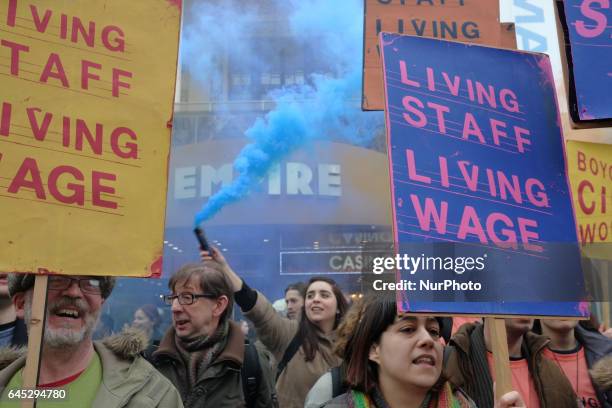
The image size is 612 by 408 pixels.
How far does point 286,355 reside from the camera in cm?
337

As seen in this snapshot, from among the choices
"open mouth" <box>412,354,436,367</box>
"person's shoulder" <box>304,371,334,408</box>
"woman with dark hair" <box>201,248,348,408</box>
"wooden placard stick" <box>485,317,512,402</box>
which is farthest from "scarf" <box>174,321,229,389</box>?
"wooden placard stick" <box>485,317,512,402</box>

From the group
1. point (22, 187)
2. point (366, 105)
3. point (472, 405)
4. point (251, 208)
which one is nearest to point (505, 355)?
point (472, 405)

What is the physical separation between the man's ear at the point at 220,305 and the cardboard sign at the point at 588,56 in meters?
1.68

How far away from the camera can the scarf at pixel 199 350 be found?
2.59 m

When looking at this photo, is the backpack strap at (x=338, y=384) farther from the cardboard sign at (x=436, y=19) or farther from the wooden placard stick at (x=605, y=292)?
the cardboard sign at (x=436, y=19)

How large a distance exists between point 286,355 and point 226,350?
804 millimetres

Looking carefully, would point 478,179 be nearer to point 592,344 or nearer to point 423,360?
point 423,360

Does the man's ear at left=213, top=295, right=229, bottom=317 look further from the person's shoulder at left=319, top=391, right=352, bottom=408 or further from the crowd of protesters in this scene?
the person's shoulder at left=319, top=391, right=352, bottom=408

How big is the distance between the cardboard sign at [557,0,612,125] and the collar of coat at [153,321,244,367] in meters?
1.66

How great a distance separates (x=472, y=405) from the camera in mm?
1891

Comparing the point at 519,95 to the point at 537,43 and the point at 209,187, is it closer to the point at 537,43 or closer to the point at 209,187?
the point at 537,43

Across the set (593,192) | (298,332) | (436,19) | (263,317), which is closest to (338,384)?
(263,317)

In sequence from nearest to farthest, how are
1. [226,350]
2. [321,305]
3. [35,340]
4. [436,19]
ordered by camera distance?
[35,340] → [226,350] → [321,305] → [436,19]

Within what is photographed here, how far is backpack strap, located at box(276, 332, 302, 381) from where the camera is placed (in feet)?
11.0
